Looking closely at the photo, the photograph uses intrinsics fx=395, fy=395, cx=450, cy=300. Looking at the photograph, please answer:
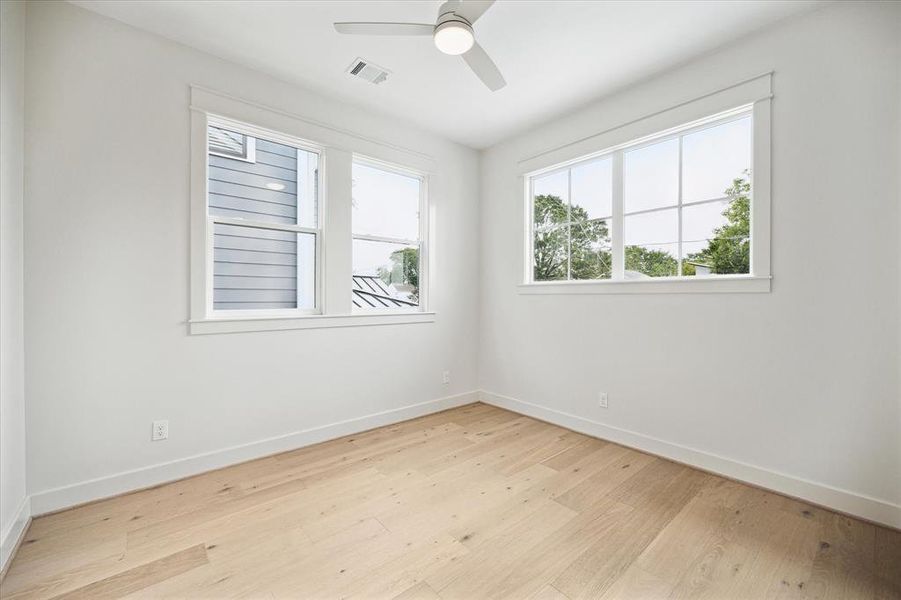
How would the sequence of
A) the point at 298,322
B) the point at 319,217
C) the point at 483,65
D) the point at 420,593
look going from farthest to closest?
the point at 319,217, the point at 298,322, the point at 483,65, the point at 420,593

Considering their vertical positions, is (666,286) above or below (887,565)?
above

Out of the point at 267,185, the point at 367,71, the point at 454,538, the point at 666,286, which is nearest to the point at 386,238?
the point at 267,185

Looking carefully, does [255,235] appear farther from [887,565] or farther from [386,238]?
[887,565]

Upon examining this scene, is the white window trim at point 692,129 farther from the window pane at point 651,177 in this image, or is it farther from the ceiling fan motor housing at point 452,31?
the ceiling fan motor housing at point 452,31

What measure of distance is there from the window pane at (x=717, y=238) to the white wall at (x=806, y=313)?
19 cm

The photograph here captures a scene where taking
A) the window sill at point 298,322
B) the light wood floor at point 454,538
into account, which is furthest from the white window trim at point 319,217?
the light wood floor at point 454,538

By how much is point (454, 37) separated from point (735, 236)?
2.17 meters

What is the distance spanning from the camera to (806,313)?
89.5 inches

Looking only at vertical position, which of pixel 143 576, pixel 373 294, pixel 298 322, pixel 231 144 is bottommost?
pixel 143 576

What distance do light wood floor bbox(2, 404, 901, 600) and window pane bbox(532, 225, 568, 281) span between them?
5.71 feet

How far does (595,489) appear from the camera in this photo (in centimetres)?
244

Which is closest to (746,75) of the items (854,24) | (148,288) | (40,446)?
(854,24)

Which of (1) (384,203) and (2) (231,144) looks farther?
(1) (384,203)

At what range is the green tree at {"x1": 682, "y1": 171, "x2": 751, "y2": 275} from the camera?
256cm
